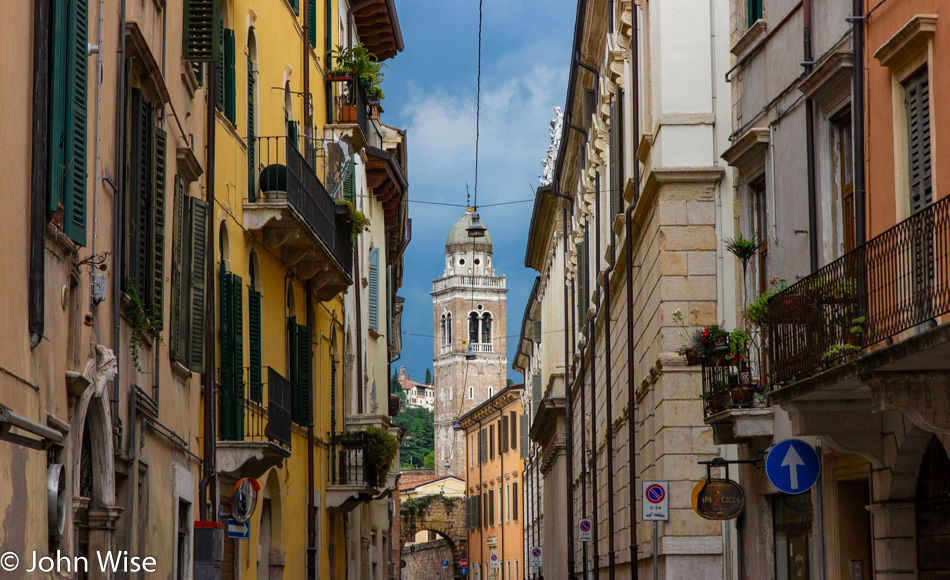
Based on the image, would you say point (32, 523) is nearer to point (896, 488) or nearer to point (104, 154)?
point (104, 154)

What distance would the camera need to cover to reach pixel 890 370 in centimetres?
963

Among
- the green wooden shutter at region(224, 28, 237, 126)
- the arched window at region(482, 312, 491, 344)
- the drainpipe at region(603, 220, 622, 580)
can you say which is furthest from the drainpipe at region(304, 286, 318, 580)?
the arched window at region(482, 312, 491, 344)

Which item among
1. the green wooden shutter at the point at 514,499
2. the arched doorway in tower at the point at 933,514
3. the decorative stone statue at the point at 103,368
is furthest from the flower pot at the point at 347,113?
the green wooden shutter at the point at 514,499

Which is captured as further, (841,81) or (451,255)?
(451,255)

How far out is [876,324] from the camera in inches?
398

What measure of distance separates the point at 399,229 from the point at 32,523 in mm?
31266

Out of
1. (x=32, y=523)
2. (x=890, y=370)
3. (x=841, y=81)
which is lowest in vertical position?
(x=32, y=523)

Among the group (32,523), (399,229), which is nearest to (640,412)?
(32,523)

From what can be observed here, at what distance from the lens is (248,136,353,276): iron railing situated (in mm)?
19094

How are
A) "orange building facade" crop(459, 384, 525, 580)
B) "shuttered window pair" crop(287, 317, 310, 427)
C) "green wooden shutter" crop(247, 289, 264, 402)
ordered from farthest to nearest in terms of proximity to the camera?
1. "orange building facade" crop(459, 384, 525, 580)
2. "shuttered window pair" crop(287, 317, 310, 427)
3. "green wooden shutter" crop(247, 289, 264, 402)

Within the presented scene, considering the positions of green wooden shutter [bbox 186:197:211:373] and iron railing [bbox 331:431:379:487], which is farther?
iron railing [bbox 331:431:379:487]

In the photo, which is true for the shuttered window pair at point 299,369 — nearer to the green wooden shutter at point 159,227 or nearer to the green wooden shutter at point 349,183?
the green wooden shutter at point 349,183

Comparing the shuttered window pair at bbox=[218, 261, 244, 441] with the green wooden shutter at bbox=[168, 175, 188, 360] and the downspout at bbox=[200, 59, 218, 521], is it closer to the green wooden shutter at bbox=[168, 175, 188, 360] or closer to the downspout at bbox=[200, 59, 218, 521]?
the downspout at bbox=[200, 59, 218, 521]

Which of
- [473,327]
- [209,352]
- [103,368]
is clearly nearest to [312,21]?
[209,352]
